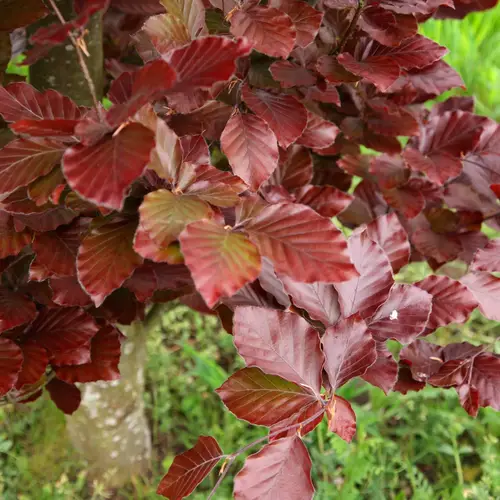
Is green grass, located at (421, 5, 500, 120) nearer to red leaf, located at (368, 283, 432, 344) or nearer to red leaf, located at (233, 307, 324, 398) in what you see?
red leaf, located at (368, 283, 432, 344)

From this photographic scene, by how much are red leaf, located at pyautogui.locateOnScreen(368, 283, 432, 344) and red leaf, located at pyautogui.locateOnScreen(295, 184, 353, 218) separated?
0.21 meters

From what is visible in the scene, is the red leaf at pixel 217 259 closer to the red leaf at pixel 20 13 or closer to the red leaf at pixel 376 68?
the red leaf at pixel 376 68

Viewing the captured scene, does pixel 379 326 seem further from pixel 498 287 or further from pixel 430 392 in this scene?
pixel 430 392

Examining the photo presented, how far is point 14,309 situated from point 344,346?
0.51 metres

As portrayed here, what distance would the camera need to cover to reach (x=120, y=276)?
63 cm

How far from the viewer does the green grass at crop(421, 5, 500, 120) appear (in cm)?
290

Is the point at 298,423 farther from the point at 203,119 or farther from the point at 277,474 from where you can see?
the point at 203,119

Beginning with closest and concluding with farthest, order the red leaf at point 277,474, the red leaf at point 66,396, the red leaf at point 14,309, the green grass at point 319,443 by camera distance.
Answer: the red leaf at point 277,474 < the red leaf at point 14,309 < the red leaf at point 66,396 < the green grass at point 319,443

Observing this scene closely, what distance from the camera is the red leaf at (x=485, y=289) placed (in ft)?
2.81

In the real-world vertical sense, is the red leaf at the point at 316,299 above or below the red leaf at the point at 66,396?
above

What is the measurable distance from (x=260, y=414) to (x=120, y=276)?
9.4 inches

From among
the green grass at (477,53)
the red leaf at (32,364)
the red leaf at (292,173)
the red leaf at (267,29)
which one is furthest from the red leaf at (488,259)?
the green grass at (477,53)

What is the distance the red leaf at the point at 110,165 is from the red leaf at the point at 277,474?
0.33m

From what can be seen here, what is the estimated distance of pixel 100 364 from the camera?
3.11ft
